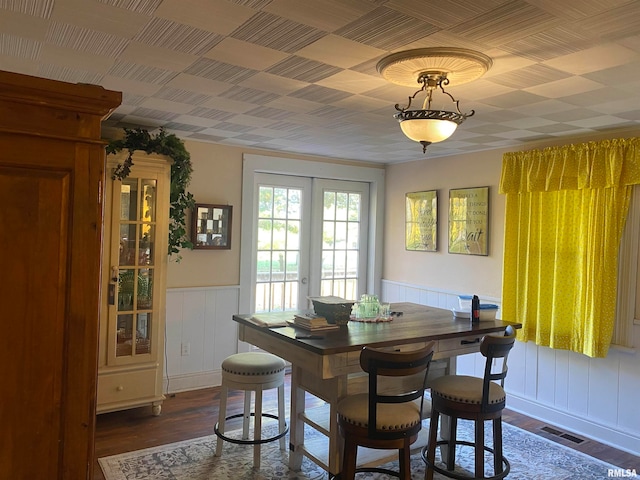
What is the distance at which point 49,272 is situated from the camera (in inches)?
34.7

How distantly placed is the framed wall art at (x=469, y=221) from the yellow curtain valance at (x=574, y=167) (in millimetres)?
331

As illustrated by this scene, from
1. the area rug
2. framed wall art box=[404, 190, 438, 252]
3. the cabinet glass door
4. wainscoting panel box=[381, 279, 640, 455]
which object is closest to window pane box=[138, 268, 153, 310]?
the cabinet glass door

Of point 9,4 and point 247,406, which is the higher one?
point 9,4

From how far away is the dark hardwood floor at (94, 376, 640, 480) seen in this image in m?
3.24

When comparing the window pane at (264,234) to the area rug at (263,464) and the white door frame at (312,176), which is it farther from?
the area rug at (263,464)

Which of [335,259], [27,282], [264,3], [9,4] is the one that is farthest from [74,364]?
[335,259]

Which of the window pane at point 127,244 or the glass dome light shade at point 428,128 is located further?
the window pane at point 127,244

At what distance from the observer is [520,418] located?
13.0 feet

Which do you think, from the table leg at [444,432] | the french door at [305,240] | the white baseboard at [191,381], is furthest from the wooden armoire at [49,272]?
the french door at [305,240]

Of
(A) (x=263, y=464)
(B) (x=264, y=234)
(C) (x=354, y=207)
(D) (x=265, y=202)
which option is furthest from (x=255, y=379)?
(C) (x=354, y=207)

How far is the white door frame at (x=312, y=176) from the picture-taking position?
4.66 meters

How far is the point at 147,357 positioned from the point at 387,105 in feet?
8.36

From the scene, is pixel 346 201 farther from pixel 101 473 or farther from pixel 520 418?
pixel 101 473

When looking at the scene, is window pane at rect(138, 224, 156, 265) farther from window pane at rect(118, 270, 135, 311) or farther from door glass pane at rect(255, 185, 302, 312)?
door glass pane at rect(255, 185, 302, 312)
